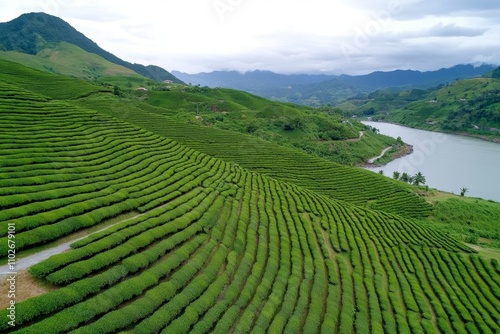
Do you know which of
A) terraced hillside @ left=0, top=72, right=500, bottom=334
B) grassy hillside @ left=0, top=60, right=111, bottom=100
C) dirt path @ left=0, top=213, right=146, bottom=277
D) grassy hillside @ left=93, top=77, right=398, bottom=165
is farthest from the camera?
grassy hillside @ left=93, top=77, right=398, bottom=165

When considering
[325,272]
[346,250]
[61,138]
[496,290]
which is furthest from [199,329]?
[496,290]

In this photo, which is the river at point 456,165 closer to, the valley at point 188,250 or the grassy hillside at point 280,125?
the grassy hillside at point 280,125

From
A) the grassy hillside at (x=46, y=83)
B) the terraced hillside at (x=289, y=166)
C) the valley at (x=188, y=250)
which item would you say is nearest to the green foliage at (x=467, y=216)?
the valley at (x=188, y=250)

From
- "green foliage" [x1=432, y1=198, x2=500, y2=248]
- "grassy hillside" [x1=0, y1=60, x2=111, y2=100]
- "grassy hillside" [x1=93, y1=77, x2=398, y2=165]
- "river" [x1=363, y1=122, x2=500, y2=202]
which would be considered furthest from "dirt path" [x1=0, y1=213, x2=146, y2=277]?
"river" [x1=363, y1=122, x2=500, y2=202]

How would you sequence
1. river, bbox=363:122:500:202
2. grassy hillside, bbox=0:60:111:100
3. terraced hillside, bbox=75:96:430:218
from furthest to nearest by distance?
river, bbox=363:122:500:202 → grassy hillside, bbox=0:60:111:100 → terraced hillside, bbox=75:96:430:218

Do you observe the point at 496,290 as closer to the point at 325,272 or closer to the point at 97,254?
the point at 325,272

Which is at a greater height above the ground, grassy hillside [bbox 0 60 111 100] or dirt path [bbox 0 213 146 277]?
grassy hillside [bbox 0 60 111 100]

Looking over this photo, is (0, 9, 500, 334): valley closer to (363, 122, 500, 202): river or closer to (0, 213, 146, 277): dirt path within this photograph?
(0, 213, 146, 277): dirt path

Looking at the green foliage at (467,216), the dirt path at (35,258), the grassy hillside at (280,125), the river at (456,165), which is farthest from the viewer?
the grassy hillside at (280,125)
